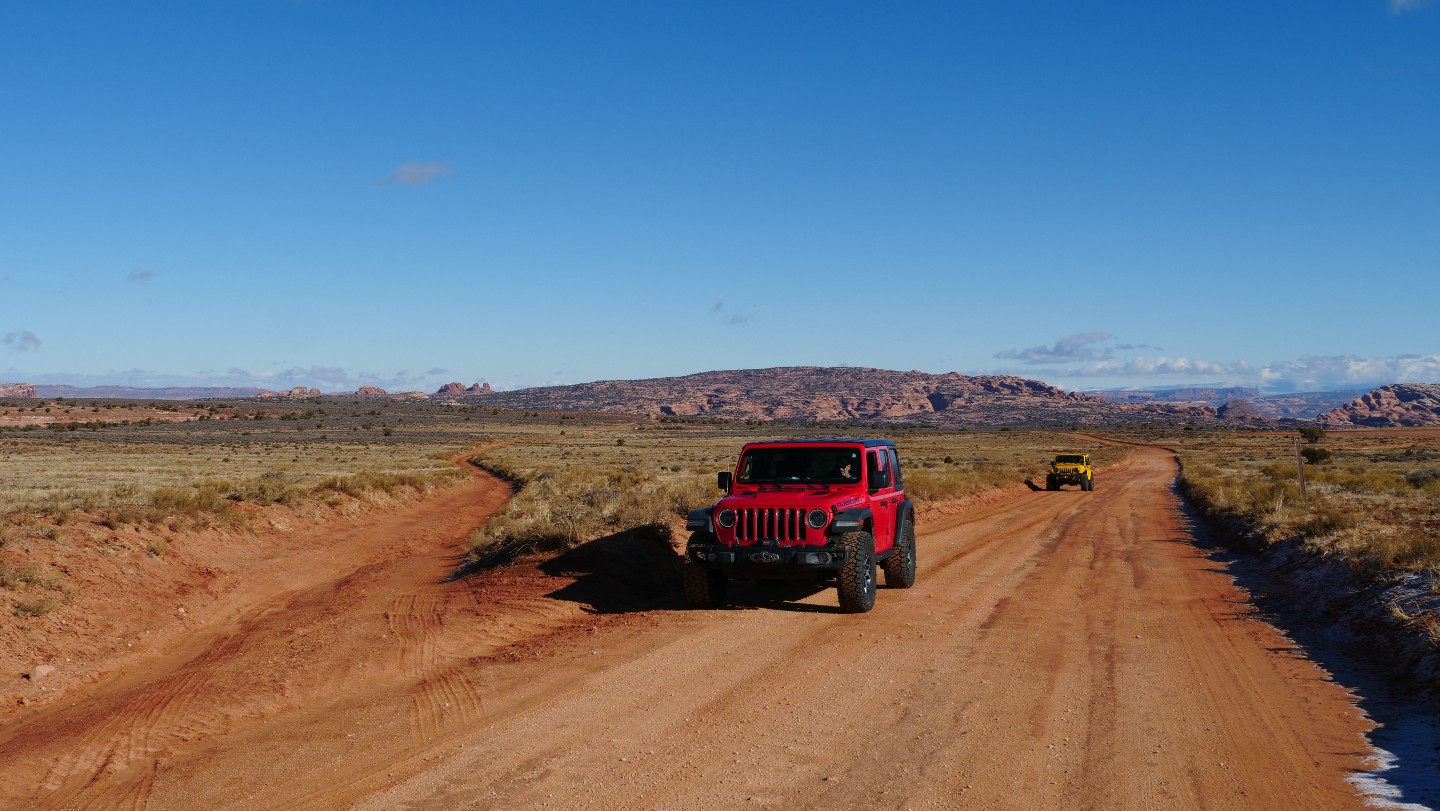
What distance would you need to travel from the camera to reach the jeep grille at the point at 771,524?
1216 cm

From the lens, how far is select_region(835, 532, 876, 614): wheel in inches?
472

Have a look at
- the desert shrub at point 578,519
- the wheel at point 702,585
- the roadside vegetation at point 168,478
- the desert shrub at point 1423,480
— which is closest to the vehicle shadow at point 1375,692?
the wheel at point 702,585

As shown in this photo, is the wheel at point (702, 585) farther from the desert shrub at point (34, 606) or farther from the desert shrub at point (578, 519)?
the desert shrub at point (34, 606)

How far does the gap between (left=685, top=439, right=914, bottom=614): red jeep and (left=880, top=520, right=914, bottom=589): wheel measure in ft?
0.63

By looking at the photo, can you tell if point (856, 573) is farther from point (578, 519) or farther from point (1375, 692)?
point (578, 519)

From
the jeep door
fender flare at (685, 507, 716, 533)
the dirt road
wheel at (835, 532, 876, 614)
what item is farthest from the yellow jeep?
fender flare at (685, 507, 716, 533)

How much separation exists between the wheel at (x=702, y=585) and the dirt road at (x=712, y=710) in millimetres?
349

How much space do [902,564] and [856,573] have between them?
2656 millimetres

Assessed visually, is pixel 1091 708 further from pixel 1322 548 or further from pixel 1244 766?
pixel 1322 548

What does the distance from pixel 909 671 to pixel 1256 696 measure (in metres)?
3.07

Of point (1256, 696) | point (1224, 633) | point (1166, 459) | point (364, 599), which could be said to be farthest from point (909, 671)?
point (1166, 459)

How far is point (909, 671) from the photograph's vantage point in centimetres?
948

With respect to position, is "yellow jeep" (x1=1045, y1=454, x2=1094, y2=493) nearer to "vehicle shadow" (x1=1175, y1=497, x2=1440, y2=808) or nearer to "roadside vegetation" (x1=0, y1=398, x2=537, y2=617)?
"vehicle shadow" (x1=1175, y1=497, x2=1440, y2=808)

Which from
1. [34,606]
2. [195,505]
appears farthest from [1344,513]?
[195,505]
